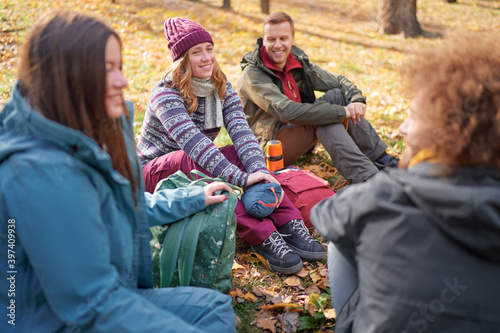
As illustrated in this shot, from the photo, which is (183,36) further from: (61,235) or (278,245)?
(61,235)

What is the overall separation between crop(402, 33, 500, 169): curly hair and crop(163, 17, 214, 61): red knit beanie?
215 cm

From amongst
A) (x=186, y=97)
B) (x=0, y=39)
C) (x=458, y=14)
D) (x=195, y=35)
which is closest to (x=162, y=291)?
(x=186, y=97)

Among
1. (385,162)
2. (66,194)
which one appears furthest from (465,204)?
(385,162)

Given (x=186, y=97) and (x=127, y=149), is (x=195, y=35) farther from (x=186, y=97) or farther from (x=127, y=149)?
(x=127, y=149)

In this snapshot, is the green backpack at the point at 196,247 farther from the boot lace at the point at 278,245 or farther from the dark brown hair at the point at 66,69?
the dark brown hair at the point at 66,69

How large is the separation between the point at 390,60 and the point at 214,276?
308 inches

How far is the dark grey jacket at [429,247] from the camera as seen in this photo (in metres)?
1.34

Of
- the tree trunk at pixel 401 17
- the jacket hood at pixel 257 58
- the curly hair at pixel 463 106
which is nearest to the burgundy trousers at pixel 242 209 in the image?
the jacket hood at pixel 257 58

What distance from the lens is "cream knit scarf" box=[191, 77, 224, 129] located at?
11.3 ft

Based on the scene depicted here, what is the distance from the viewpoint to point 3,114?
1689 millimetres

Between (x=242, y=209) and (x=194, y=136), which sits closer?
(x=242, y=209)

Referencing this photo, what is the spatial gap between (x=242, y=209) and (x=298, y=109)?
1.31 m

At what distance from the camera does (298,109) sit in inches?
155

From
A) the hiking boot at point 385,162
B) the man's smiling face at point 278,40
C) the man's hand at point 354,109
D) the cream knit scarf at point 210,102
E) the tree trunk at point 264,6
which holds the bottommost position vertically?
the hiking boot at point 385,162
